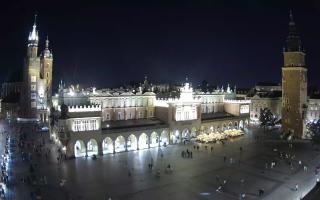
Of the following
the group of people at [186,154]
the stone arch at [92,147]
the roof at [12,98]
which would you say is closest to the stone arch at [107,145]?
the stone arch at [92,147]

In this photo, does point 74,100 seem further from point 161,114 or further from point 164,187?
point 164,187

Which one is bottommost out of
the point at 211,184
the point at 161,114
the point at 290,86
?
the point at 211,184

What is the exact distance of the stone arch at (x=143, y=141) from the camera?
166 ft

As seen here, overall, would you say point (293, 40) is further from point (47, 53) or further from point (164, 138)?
point (47, 53)

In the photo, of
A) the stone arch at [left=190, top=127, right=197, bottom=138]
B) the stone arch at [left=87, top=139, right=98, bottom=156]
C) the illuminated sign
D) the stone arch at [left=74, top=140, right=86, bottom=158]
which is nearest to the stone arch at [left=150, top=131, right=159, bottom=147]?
the stone arch at [left=190, top=127, right=197, bottom=138]

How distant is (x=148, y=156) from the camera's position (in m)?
44.8

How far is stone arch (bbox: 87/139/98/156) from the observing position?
148 ft

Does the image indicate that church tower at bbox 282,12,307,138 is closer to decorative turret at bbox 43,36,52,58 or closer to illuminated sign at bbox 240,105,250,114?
illuminated sign at bbox 240,105,250,114

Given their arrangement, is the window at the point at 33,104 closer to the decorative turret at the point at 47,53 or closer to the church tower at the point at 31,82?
the church tower at the point at 31,82

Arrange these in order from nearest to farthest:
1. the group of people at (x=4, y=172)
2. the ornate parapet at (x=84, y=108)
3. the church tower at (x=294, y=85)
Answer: the group of people at (x=4, y=172) < the ornate parapet at (x=84, y=108) < the church tower at (x=294, y=85)

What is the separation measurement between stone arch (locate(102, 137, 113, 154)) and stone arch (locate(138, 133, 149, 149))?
195 inches

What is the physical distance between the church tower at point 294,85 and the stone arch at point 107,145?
33374mm

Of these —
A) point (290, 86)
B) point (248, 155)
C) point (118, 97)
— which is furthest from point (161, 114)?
point (290, 86)

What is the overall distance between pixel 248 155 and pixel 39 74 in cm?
4982
